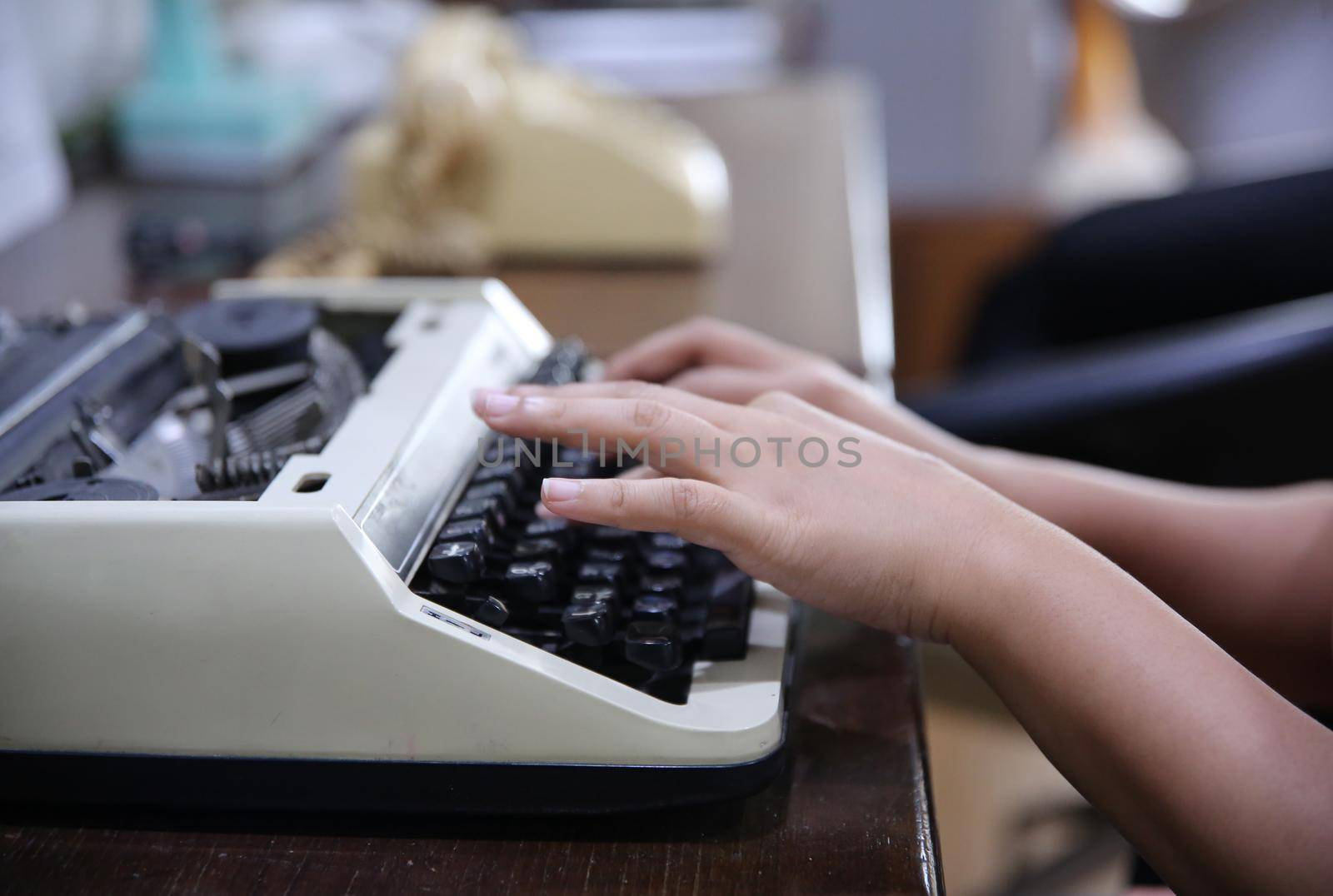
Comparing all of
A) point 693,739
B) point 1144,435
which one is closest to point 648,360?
point 693,739

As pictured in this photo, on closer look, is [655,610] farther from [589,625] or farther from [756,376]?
[756,376]

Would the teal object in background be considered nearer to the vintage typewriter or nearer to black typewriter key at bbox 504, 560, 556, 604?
the vintage typewriter

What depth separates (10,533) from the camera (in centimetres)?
57

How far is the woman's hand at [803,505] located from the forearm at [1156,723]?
0.02 metres

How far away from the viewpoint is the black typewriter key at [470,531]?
62 centimetres

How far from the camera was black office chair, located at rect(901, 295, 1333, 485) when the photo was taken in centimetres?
108

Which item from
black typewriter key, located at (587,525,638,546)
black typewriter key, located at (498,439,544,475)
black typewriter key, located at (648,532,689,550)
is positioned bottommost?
black typewriter key, located at (648,532,689,550)

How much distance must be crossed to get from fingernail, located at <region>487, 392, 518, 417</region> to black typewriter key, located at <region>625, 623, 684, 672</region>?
0.49 feet

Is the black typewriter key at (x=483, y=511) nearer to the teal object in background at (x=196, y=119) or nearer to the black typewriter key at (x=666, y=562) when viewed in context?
the black typewriter key at (x=666, y=562)

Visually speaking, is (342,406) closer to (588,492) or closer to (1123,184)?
(588,492)

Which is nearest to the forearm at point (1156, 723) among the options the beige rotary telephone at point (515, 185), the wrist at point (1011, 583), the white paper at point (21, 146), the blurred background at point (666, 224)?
the wrist at point (1011, 583)

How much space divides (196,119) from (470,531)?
3.88 ft

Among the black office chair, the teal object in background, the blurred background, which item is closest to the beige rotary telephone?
the blurred background

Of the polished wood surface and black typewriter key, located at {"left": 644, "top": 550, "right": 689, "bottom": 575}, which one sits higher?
black typewriter key, located at {"left": 644, "top": 550, "right": 689, "bottom": 575}
